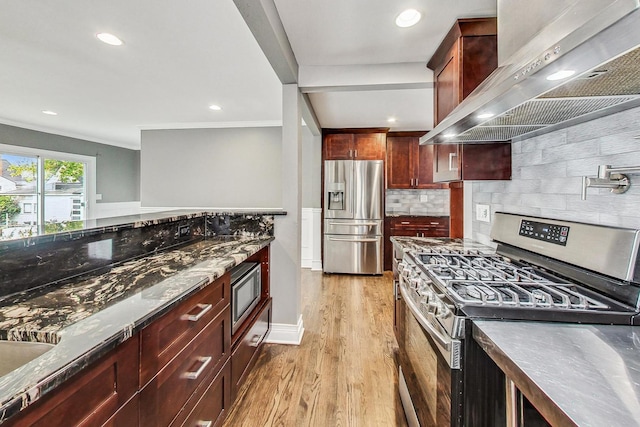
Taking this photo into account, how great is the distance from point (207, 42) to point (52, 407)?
90.2 inches

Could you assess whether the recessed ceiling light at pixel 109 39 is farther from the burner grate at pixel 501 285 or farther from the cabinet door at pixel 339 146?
the cabinet door at pixel 339 146

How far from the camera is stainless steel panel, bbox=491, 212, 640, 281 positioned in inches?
38.6

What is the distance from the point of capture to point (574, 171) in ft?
4.30

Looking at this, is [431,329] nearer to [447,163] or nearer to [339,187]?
[447,163]

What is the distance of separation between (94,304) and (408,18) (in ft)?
6.78

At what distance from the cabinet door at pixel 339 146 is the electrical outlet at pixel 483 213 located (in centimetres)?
273

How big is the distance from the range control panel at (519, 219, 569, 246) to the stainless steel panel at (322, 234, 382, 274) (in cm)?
305

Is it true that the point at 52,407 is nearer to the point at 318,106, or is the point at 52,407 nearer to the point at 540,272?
the point at 540,272

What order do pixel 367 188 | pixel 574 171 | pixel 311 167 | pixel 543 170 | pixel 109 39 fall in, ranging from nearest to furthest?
1. pixel 574 171
2. pixel 543 170
3. pixel 109 39
4. pixel 367 188
5. pixel 311 167

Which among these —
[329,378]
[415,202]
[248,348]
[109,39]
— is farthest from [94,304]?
[415,202]

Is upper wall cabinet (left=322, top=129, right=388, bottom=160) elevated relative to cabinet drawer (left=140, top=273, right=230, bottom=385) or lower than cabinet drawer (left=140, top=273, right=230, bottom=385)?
elevated

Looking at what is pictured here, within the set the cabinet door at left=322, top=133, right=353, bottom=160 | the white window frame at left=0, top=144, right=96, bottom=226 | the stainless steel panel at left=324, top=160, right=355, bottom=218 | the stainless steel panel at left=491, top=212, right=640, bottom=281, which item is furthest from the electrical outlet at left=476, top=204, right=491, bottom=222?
the white window frame at left=0, top=144, right=96, bottom=226

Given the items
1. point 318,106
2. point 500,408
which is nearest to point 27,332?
point 500,408

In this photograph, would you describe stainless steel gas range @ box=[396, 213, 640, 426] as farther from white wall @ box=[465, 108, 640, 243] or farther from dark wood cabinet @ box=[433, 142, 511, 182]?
dark wood cabinet @ box=[433, 142, 511, 182]
